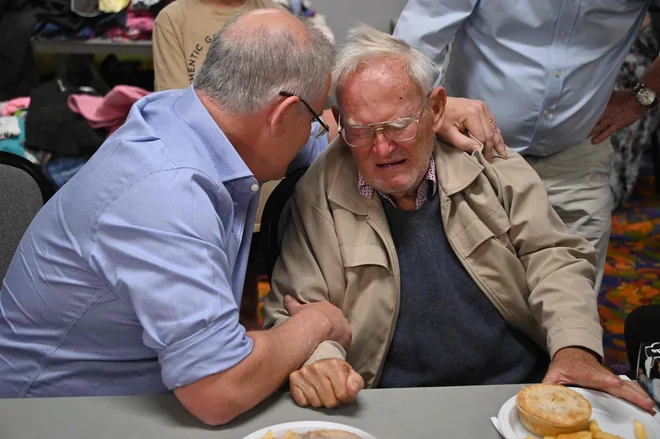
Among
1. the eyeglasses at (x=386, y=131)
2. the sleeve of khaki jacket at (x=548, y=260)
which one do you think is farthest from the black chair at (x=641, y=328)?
the eyeglasses at (x=386, y=131)

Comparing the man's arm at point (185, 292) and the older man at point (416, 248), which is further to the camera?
the older man at point (416, 248)

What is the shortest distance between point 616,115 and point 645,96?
150mm

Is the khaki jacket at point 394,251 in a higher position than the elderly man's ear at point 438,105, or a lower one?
lower

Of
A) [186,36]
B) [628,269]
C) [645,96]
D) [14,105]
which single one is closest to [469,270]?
[645,96]

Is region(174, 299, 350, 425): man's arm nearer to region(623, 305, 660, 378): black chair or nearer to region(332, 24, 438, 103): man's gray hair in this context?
region(332, 24, 438, 103): man's gray hair

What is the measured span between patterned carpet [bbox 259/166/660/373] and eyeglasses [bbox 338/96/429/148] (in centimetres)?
148

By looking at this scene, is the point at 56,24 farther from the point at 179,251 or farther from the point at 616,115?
the point at 179,251

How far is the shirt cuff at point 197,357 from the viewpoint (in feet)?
4.36

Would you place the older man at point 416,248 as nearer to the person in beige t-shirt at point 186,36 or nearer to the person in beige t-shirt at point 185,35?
the person in beige t-shirt at point 186,36

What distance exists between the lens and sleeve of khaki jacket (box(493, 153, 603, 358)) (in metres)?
1.71

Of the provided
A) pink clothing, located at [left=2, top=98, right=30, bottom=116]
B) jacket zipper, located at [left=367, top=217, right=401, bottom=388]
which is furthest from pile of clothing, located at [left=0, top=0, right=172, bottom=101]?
jacket zipper, located at [left=367, top=217, right=401, bottom=388]

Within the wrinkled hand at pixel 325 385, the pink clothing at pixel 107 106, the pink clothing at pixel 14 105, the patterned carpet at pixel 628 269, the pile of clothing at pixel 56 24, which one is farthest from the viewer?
the pile of clothing at pixel 56 24

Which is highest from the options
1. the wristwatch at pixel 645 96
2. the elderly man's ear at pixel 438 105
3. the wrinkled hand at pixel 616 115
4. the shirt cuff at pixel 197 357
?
the elderly man's ear at pixel 438 105

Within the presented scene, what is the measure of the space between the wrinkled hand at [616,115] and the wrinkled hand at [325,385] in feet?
4.87
